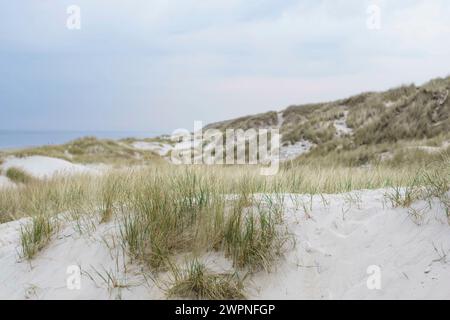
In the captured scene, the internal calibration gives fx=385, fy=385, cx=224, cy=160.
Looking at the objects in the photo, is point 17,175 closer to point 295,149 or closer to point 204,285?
point 204,285

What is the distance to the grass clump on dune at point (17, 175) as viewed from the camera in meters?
10.8

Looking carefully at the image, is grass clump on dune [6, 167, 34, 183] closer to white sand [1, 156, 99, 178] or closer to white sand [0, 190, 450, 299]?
white sand [1, 156, 99, 178]

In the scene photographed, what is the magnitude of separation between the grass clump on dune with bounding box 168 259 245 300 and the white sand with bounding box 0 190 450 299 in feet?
0.39

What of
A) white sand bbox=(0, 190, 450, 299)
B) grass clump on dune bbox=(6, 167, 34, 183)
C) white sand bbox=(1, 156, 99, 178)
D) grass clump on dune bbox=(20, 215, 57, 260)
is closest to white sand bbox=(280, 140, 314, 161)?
white sand bbox=(1, 156, 99, 178)

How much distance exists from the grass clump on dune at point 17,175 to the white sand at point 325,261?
792cm

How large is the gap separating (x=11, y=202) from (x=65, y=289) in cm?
350

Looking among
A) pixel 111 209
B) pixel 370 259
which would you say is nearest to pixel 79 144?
pixel 111 209

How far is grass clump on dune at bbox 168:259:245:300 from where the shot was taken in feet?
8.96

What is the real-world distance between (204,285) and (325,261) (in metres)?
0.94

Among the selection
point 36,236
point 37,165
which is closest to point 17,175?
point 37,165

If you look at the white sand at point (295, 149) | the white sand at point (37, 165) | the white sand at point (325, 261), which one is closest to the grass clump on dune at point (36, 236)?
the white sand at point (325, 261)
